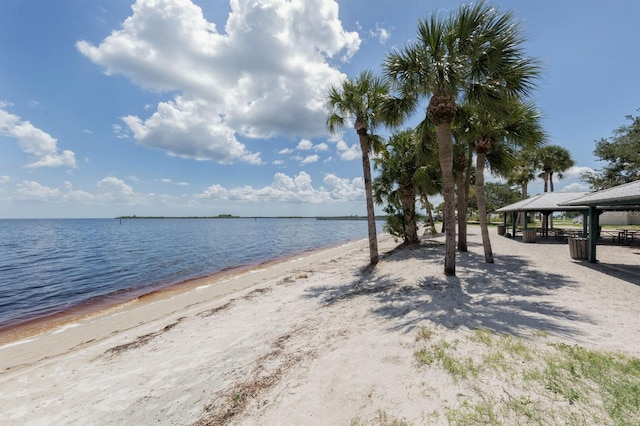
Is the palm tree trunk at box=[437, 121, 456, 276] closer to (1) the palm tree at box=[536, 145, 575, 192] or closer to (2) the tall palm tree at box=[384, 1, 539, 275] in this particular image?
(2) the tall palm tree at box=[384, 1, 539, 275]

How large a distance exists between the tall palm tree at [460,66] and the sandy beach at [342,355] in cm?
306

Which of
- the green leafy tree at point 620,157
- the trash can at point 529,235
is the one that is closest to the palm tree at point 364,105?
the trash can at point 529,235

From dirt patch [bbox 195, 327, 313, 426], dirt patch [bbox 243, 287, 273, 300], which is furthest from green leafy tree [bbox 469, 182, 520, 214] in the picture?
dirt patch [bbox 195, 327, 313, 426]

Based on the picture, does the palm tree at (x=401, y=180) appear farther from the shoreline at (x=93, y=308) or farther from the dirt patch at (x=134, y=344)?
the dirt patch at (x=134, y=344)

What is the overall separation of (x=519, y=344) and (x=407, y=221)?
42.9 ft

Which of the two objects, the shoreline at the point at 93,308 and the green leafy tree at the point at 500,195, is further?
the green leafy tree at the point at 500,195

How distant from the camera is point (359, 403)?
9.77 feet

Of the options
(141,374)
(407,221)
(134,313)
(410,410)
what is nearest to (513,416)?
(410,410)

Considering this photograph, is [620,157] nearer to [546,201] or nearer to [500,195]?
[546,201]

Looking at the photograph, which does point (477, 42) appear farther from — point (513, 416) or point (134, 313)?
point (134, 313)

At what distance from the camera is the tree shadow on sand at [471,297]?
4.88 metres

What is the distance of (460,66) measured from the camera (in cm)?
764

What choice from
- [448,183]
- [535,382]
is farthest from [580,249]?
[535,382]

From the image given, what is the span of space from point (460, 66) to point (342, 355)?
8.00 m
